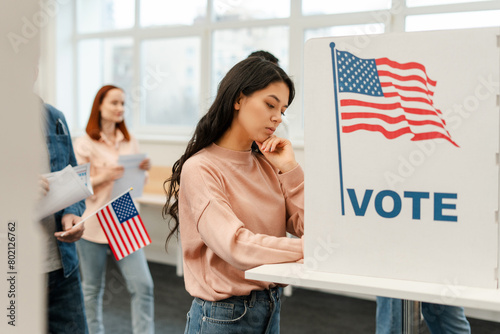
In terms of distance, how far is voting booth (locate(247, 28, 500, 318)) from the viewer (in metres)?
0.95

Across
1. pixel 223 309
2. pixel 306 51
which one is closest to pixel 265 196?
pixel 223 309

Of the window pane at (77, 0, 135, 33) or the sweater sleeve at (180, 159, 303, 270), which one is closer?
the sweater sleeve at (180, 159, 303, 270)

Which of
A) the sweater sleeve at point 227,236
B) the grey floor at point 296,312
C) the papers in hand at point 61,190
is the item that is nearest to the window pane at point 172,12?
the grey floor at point 296,312

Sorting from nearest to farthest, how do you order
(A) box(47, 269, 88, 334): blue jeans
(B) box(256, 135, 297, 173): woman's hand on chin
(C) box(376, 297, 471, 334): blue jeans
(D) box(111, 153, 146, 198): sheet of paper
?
(B) box(256, 135, 297, 173): woman's hand on chin → (A) box(47, 269, 88, 334): blue jeans → (C) box(376, 297, 471, 334): blue jeans → (D) box(111, 153, 146, 198): sheet of paper

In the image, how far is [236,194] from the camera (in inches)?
51.8

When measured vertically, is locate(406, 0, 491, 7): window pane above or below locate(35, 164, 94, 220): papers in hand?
above

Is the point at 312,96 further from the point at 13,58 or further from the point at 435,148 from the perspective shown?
the point at 13,58

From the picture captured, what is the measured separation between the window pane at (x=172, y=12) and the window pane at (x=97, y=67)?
1.79 ft

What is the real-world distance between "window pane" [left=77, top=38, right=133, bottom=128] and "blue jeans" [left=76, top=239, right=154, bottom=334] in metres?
3.63

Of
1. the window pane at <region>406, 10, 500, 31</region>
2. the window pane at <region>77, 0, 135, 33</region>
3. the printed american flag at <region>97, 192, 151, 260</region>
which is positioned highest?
the window pane at <region>77, 0, 135, 33</region>

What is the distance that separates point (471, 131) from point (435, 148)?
0.07 meters

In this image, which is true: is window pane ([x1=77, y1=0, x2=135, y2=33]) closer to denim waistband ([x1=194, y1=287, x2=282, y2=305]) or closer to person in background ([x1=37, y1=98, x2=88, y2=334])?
person in background ([x1=37, y1=98, x2=88, y2=334])

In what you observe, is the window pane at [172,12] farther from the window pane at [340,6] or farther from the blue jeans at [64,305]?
the blue jeans at [64,305]

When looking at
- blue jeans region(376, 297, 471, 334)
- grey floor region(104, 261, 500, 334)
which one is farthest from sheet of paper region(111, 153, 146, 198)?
blue jeans region(376, 297, 471, 334)
